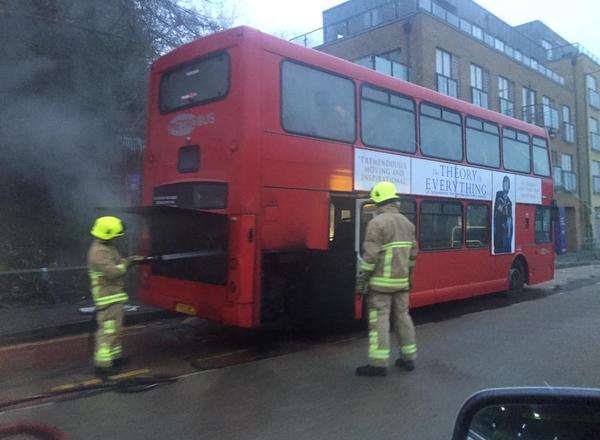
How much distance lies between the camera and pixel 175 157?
6.37 meters

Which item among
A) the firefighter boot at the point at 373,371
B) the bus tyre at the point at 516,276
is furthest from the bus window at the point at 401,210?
the bus tyre at the point at 516,276

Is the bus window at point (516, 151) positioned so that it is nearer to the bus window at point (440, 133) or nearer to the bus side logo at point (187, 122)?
the bus window at point (440, 133)

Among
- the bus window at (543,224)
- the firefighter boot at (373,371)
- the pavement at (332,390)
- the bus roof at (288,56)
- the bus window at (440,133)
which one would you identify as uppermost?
the bus roof at (288,56)

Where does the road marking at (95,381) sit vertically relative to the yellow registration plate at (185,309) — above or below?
below

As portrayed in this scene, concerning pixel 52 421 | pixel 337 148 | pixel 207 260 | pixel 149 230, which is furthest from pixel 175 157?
pixel 52 421

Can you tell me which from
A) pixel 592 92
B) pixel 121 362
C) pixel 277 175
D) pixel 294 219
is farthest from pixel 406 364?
pixel 592 92

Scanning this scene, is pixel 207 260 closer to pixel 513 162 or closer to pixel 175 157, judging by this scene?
pixel 175 157

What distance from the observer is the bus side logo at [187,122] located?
5.95 m

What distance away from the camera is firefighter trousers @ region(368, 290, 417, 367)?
4969 millimetres

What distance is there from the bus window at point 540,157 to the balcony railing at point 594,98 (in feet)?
81.3

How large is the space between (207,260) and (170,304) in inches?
34.8

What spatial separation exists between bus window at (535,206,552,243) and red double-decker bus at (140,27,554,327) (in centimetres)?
351

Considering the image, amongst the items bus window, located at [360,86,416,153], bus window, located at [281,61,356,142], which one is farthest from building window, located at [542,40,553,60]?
bus window, located at [281,61,356,142]

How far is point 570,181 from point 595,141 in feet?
14.9
